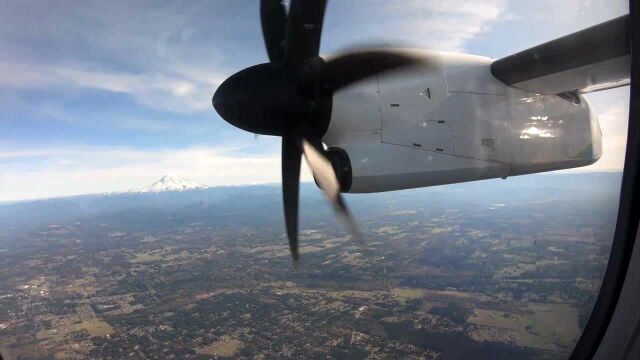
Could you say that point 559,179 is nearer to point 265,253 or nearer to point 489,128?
point 489,128

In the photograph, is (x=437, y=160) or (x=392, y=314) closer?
(x=437, y=160)

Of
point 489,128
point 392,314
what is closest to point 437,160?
point 489,128

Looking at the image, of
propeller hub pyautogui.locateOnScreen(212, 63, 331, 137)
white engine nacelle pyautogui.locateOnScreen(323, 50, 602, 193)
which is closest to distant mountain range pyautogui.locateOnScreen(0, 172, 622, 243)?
white engine nacelle pyautogui.locateOnScreen(323, 50, 602, 193)

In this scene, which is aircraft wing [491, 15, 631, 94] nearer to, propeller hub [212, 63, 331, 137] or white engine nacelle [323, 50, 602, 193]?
white engine nacelle [323, 50, 602, 193]

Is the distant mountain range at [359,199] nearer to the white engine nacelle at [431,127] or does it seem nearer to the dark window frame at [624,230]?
the dark window frame at [624,230]

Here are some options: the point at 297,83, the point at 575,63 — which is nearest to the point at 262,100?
the point at 297,83

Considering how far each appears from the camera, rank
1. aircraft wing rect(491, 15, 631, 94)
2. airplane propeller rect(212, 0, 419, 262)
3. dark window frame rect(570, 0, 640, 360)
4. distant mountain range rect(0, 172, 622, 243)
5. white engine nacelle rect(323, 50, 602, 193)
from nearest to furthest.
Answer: dark window frame rect(570, 0, 640, 360) < aircraft wing rect(491, 15, 631, 94) < airplane propeller rect(212, 0, 419, 262) < distant mountain range rect(0, 172, 622, 243) < white engine nacelle rect(323, 50, 602, 193)
